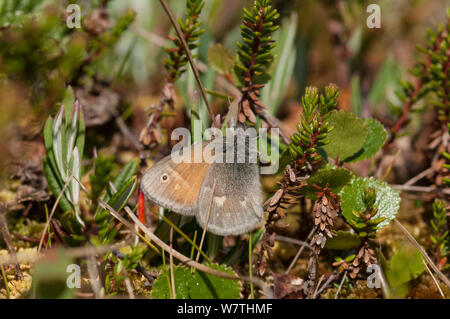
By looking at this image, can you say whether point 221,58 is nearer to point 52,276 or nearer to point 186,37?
point 186,37

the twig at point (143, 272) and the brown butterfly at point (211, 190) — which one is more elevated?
the brown butterfly at point (211, 190)

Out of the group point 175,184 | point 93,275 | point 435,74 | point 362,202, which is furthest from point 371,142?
point 93,275

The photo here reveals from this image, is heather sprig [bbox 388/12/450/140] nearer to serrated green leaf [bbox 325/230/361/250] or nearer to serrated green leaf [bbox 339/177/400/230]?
serrated green leaf [bbox 339/177/400/230]

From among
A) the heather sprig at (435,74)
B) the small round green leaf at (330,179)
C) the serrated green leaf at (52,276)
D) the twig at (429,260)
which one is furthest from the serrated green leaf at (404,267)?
the serrated green leaf at (52,276)

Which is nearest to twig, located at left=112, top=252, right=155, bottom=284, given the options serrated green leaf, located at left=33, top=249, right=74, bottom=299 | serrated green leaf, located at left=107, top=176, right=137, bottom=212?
serrated green leaf, located at left=107, top=176, right=137, bottom=212

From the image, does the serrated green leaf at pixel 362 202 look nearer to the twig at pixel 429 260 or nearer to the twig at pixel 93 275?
the twig at pixel 429 260
